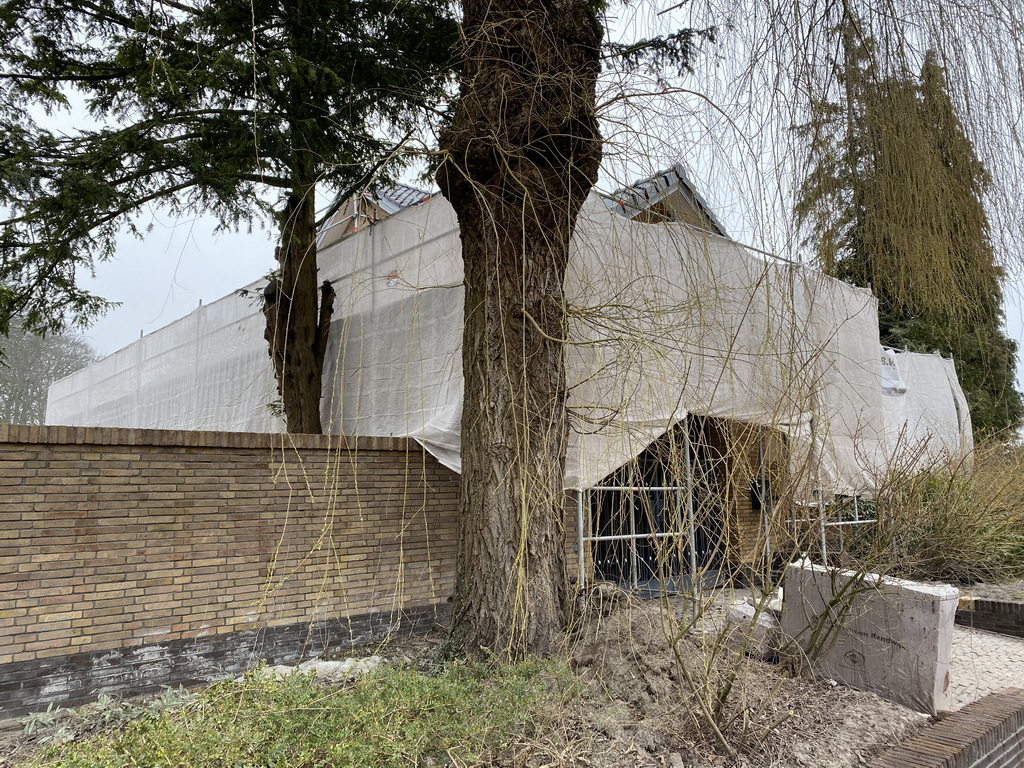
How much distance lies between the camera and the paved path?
502 centimetres

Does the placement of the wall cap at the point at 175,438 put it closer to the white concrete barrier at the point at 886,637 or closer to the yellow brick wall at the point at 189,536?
the yellow brick wall at the point at 189,536

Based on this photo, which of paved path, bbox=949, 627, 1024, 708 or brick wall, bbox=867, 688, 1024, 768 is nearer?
brick wall, bbox=867, 688, 1024, 768

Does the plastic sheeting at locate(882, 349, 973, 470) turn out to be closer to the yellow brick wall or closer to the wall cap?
the yellow brick wall

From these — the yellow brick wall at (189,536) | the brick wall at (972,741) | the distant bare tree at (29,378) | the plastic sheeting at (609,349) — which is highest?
the distant bare tree at (29,378)

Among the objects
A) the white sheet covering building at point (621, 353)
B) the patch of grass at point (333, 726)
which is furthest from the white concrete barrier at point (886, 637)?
the patch of grass at point (333, 726)

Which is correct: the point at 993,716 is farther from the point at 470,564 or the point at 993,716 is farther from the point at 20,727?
the point at 20,727

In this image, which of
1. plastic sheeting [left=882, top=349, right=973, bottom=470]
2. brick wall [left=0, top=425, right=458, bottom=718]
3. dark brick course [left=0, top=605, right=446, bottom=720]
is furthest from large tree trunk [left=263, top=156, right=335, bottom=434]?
plastic sheeting [left=882, top=349, right=973, bottom=470]

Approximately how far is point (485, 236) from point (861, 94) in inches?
97.4

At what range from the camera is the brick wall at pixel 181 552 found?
14.9ft

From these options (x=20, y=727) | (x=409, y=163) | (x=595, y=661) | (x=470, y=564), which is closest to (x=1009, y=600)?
(x=595, y=661)

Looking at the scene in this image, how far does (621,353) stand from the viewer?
14.5ft

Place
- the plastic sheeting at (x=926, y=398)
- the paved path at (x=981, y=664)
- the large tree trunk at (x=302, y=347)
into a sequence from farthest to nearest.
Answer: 1. the plastic sheeting at (x=926, y=398)
2. the large tree trunk at (x=302, y=347)
3. the paved path at (x=981, y=664)

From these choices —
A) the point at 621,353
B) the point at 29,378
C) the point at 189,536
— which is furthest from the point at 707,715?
the point at 29,378

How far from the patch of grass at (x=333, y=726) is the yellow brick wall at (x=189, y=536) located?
36.8 inches
